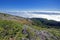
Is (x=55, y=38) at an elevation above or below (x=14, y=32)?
below

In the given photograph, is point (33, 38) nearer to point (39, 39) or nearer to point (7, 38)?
point (39, 39)

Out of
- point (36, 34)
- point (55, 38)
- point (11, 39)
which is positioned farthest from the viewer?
point (55, 38)

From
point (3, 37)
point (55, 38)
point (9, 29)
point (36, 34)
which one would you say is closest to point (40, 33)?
point (36, 34)

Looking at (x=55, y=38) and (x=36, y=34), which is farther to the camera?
(x=55, y=38)

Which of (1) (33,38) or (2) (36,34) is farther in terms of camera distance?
(2) (36,34)

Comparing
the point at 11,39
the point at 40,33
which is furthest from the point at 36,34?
the point at 11,39

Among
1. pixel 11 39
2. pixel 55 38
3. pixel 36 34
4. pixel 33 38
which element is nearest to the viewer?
pixel 11 39

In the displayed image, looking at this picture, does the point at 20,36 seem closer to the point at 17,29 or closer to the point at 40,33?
the point at 17,29

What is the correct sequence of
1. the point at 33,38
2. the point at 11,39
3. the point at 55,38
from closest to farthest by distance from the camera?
the point at 11,39 < the point at 33,38 < the point at 55,38
